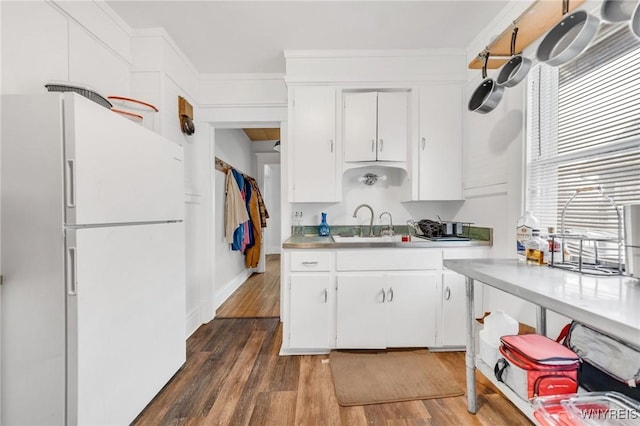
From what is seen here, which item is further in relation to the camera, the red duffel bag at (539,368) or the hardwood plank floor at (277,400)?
the hardwood plank floor at (277,400)

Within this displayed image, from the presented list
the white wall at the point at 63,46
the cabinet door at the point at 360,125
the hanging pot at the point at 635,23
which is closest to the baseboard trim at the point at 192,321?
the white wall at the point at 63,46

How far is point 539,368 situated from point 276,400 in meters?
1.36

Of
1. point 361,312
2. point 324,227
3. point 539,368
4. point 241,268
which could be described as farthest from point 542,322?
point 241,268

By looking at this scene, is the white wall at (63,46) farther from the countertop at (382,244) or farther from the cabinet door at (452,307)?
the cabinet door at (452,307)

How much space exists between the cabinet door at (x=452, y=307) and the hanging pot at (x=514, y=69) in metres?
1.32

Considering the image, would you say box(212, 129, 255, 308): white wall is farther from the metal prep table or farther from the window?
the window

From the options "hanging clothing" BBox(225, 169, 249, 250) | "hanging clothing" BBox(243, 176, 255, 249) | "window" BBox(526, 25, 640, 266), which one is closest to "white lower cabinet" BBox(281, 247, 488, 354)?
"window" BBox(526, 25, 640, 266)

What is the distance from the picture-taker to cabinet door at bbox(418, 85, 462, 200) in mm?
2324

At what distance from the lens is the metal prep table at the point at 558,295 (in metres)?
0.71

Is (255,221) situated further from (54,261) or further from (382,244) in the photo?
(54,261)

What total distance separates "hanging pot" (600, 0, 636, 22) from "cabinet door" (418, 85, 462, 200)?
134 centimetres

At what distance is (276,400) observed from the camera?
160 centimetres

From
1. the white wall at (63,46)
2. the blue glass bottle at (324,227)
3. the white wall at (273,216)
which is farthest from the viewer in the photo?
the white wall at (273,216)

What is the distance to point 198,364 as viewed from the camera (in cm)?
197
